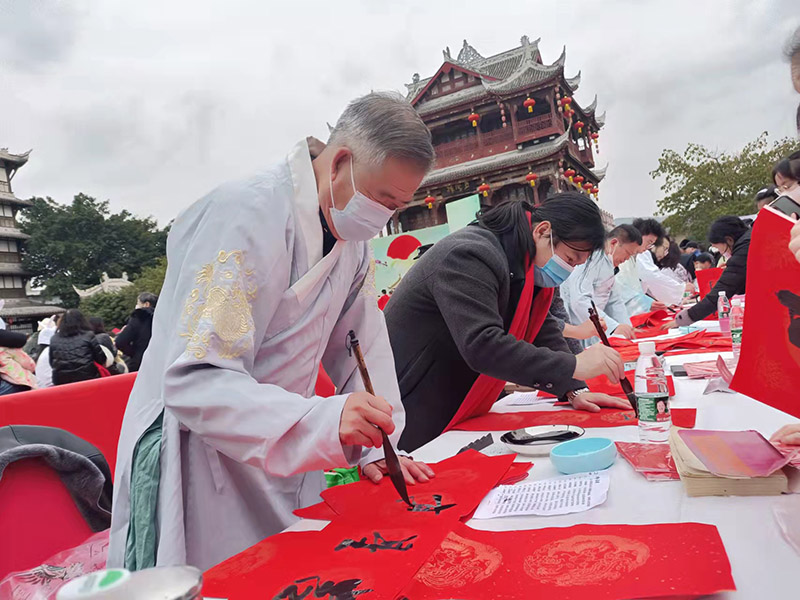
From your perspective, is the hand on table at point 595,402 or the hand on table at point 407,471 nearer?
the hand on table at point 407,471

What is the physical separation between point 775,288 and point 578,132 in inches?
920

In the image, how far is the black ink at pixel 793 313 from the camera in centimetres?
92

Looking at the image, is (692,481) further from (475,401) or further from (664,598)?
(475,401)

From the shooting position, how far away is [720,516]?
87 centimetres

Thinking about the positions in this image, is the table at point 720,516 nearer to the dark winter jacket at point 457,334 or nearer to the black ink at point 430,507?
the black ink at point 430,507

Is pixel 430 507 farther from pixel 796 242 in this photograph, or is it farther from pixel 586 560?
pixel 796 242

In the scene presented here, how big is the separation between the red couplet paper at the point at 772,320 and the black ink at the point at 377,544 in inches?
25.2

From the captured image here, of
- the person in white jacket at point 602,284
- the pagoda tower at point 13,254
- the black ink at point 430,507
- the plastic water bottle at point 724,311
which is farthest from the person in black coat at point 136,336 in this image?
the pagoda tower at point 13,254

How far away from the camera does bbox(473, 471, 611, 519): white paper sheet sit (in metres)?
0.97

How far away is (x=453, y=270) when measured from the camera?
1.82 meters

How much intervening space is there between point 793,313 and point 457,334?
0.96 metres

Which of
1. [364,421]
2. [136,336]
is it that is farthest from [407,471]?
[136,336]

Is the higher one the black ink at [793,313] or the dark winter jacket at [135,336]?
the dark winter jacket at [135,336]

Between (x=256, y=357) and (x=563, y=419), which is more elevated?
(x=256, y=357)
